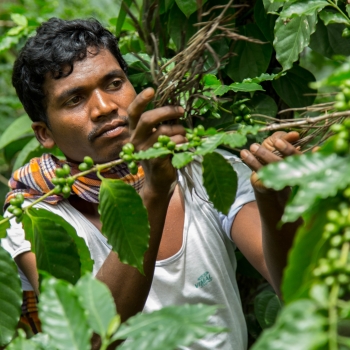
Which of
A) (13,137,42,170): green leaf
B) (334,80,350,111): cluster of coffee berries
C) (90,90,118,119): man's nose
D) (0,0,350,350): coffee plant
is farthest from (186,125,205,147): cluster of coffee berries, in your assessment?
(13,137,42,170): green leaf

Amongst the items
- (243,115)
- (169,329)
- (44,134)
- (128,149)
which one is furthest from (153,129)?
(44,134)

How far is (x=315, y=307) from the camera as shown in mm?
541

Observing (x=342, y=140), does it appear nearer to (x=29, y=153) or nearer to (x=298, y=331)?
(x=298, y=331)

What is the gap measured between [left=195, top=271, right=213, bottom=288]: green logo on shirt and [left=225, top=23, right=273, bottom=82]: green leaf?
50 cm

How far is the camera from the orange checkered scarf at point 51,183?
4.94 ft

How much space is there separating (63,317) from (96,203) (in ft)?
3.02

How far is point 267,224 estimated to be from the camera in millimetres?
1156

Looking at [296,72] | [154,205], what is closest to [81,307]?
[154,205]

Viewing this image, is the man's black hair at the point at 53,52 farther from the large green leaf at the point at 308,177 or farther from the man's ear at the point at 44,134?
the large green leaf at the point at 308,177

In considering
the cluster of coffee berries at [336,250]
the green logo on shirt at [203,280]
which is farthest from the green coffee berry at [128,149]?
the green logo on shirt at [203,280]

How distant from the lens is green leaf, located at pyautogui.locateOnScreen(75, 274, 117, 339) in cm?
62

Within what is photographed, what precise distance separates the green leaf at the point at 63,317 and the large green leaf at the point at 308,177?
23cm

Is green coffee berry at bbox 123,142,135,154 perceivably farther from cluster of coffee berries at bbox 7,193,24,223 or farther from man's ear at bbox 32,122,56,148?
man's ear at bbox 32,122,56,148

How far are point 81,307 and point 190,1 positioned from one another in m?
0.94
